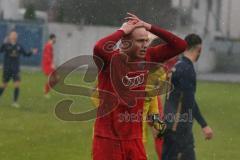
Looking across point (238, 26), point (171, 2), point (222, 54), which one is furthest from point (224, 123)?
point (238, 26)

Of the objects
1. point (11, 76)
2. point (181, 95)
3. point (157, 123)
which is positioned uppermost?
point (181, 95)

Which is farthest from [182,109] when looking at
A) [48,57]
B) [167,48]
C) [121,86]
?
[48,57]

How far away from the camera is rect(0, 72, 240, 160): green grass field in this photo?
991cm

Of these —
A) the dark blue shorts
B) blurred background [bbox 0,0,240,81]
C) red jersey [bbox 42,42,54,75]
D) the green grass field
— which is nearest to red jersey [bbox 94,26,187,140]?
the green grass field

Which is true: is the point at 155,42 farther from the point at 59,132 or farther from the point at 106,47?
the point at 59,132

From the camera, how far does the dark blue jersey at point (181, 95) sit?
23.0ft

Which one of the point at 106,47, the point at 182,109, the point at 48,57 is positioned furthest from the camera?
the point at 48,57

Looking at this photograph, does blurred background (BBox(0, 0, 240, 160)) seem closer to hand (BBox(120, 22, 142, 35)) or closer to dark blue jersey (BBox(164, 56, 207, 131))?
dark blue jersey (BBox(164, 56, 207, 131))

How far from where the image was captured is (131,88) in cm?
600

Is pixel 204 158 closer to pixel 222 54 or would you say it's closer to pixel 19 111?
pixel 19 111

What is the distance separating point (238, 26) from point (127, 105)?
30.0 metres

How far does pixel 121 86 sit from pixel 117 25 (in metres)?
21.9

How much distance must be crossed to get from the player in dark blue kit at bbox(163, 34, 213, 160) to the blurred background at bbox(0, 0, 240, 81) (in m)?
17.9

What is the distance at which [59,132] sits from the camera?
11.8 meters
